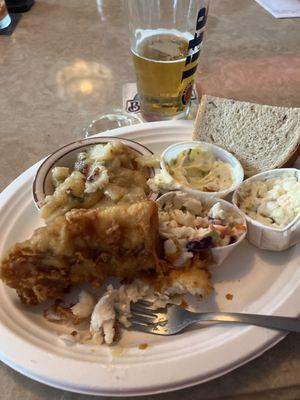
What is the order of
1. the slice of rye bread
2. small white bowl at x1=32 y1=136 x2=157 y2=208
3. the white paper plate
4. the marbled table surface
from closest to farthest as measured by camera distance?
the white paper plate → small white bowl at x1=32 y1=136 x2=157 y2=208 → the slice of rye bread → the marbled table surface

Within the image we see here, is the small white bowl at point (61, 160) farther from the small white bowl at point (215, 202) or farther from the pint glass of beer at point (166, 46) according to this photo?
the pint glass of beer at point (166, 46)

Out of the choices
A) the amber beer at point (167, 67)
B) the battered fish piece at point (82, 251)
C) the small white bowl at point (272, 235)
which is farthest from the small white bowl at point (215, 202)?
the amber beer at point (167, 67)

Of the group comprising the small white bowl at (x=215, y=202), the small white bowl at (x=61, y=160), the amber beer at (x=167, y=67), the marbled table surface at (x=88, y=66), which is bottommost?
the marbled table surface at (x=88, y=66)

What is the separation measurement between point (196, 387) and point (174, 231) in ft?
1.12

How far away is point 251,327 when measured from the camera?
0.93 metres

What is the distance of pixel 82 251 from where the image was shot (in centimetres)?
99

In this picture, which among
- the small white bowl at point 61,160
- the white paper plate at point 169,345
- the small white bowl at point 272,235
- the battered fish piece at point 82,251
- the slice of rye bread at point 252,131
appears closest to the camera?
the white paper plate at point 169,345

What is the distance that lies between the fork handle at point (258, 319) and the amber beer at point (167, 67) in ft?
2.58

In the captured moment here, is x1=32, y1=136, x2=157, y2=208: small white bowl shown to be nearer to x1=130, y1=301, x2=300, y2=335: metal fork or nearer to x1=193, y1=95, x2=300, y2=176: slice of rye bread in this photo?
x1=193, y1=95, x2=300, y2=176: slice of rye bread

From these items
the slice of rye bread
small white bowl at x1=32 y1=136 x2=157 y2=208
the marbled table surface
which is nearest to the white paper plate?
small white bowl at x1=32 y1=136 x2=157 y2=208

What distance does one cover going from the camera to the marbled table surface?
1650mm

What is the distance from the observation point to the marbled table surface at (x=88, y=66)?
1.65m

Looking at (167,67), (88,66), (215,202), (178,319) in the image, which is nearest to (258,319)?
(178,319)

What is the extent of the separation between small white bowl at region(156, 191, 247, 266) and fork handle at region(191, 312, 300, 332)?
14 cm
